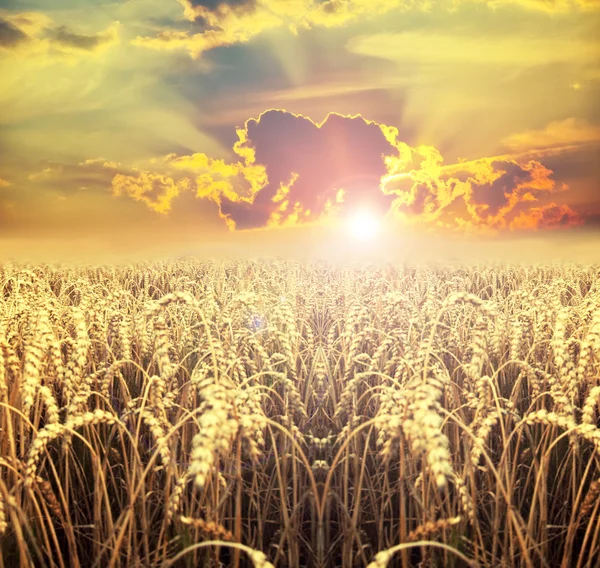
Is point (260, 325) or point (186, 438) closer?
point (186, 438)

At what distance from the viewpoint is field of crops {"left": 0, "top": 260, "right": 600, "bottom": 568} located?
1893 mm

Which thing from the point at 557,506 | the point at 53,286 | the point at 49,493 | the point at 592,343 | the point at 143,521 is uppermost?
the point at 53,286

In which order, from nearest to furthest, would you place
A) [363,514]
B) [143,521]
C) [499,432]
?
[143,521], [363,514], [499,432]

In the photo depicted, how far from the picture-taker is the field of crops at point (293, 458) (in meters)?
1.89

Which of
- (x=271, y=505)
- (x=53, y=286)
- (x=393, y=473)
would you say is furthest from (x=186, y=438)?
(x=53, y=286)

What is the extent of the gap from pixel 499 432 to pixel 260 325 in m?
2.20

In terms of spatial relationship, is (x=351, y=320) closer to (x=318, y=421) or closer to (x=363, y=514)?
(x=318, y=421)

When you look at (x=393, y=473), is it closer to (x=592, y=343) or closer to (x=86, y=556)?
(x=592, y=343)

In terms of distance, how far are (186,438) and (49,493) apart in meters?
1.02

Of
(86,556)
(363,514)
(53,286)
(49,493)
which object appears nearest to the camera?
(49,493)

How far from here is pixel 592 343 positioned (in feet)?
9.61

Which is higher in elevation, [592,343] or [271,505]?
[592,343]

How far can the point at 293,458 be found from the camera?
7.28ft

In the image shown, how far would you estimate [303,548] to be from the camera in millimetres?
2682
